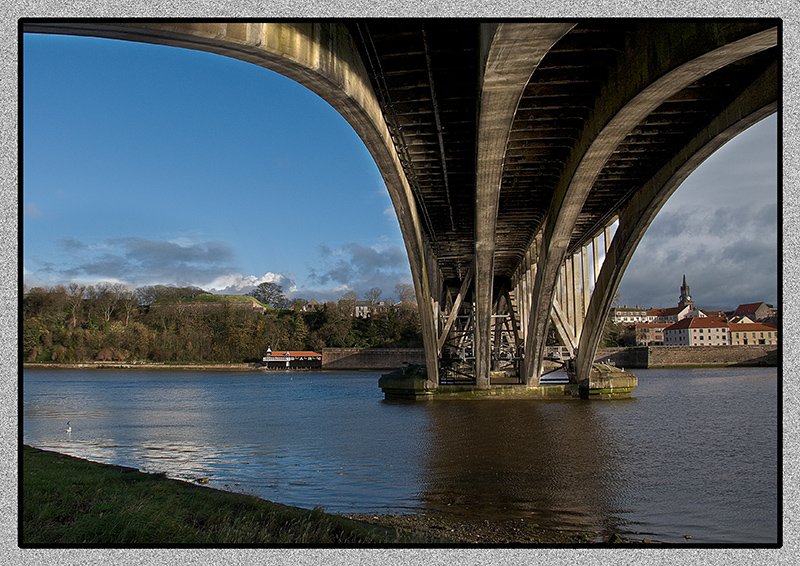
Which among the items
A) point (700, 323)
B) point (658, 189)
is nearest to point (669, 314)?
point (700, 323)

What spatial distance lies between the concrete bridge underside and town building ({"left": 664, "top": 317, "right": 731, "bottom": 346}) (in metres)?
52.6

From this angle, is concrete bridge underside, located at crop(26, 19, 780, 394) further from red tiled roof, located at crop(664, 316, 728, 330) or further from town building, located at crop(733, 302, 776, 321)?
red tiled roof, located at crop(664, 316, 728, 330)

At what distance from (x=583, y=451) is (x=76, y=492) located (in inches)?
439

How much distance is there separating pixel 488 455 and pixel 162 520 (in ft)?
32.4

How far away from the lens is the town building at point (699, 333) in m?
68.2

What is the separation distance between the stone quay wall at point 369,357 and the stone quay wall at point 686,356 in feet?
68.9

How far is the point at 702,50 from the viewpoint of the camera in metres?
7.22

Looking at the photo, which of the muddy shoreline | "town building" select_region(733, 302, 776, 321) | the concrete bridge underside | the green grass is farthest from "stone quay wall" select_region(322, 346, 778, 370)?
the green grass

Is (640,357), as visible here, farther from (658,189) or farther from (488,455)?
(488,455)

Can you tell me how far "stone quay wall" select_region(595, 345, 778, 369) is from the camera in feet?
216

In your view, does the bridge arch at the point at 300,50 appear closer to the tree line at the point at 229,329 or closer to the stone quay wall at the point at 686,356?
the tree line at the point at 229,329

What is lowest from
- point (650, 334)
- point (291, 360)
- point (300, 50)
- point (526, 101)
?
point (291, 360)

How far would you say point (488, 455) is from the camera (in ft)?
49.7

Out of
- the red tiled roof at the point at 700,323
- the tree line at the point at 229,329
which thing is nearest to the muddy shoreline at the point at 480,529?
the tree line at the point at 229,329
